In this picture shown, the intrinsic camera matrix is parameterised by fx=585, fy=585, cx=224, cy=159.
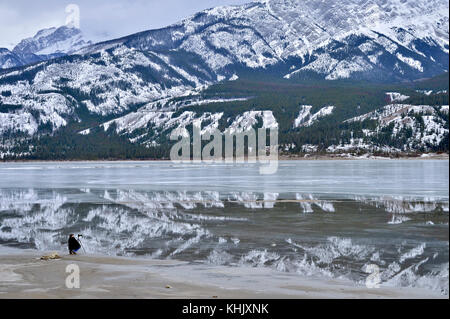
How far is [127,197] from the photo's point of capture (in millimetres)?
73500

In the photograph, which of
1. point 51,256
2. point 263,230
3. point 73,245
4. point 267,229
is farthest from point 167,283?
point 267,229

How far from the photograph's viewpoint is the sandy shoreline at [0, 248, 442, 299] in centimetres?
2291

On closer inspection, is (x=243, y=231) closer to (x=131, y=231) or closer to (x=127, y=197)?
(x=131, y=231)

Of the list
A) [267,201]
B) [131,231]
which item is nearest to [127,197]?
[267,201]

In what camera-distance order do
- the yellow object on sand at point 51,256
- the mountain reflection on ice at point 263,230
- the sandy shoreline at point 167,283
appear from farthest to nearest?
1. the yellow object on sand at point 51,256
2. the mountain reflection on ice at point 263,230
3. the sandy shoreline at point 167,283

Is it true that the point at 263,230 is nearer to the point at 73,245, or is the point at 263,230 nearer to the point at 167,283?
the point at 73,245

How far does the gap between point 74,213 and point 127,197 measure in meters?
17.5

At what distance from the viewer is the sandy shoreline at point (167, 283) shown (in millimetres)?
22906

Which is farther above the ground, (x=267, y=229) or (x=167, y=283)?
(x=167, y=283)

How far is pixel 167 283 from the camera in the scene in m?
25.0

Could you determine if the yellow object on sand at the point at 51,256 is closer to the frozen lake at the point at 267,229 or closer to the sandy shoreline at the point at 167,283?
the sandy shoreline at the point at 167,283

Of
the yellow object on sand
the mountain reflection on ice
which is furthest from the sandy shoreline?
the mountain reflection on ice

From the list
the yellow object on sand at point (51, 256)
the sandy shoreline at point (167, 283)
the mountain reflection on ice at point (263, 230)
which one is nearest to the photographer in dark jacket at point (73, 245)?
the yellow object on sand at point (51, 256)
